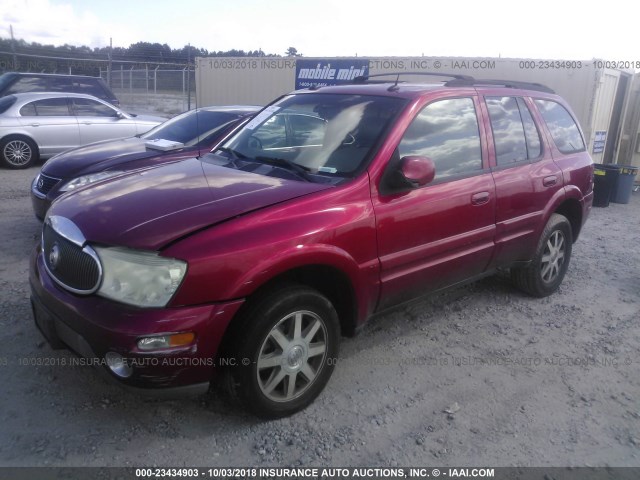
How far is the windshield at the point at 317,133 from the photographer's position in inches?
131

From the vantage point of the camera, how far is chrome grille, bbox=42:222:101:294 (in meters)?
2.58

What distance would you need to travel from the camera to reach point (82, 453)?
2.61 metres

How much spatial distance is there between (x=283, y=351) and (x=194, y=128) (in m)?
Answer: 4.59

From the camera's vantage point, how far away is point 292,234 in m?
2.73

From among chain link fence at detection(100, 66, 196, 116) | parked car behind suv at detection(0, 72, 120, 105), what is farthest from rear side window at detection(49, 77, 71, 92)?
chain link fence at detection(100, 66, 196, 116)

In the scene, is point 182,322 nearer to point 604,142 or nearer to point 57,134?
point 57,134

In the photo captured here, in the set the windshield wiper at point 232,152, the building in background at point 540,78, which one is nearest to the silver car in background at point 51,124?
the building in background at point 540,78

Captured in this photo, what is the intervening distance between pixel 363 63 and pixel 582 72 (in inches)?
204

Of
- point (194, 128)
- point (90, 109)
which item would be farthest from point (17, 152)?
point (194, 128)

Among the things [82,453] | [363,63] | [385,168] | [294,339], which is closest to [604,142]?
[363,63]

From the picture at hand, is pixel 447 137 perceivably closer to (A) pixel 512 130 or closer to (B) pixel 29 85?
(A) pixel 512 130

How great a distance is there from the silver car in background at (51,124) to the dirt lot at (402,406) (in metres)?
6.76

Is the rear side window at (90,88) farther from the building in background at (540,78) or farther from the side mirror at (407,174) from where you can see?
the side mirror at (407,174)

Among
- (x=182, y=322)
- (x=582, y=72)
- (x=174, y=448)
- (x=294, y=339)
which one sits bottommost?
(x=174, y=448)
